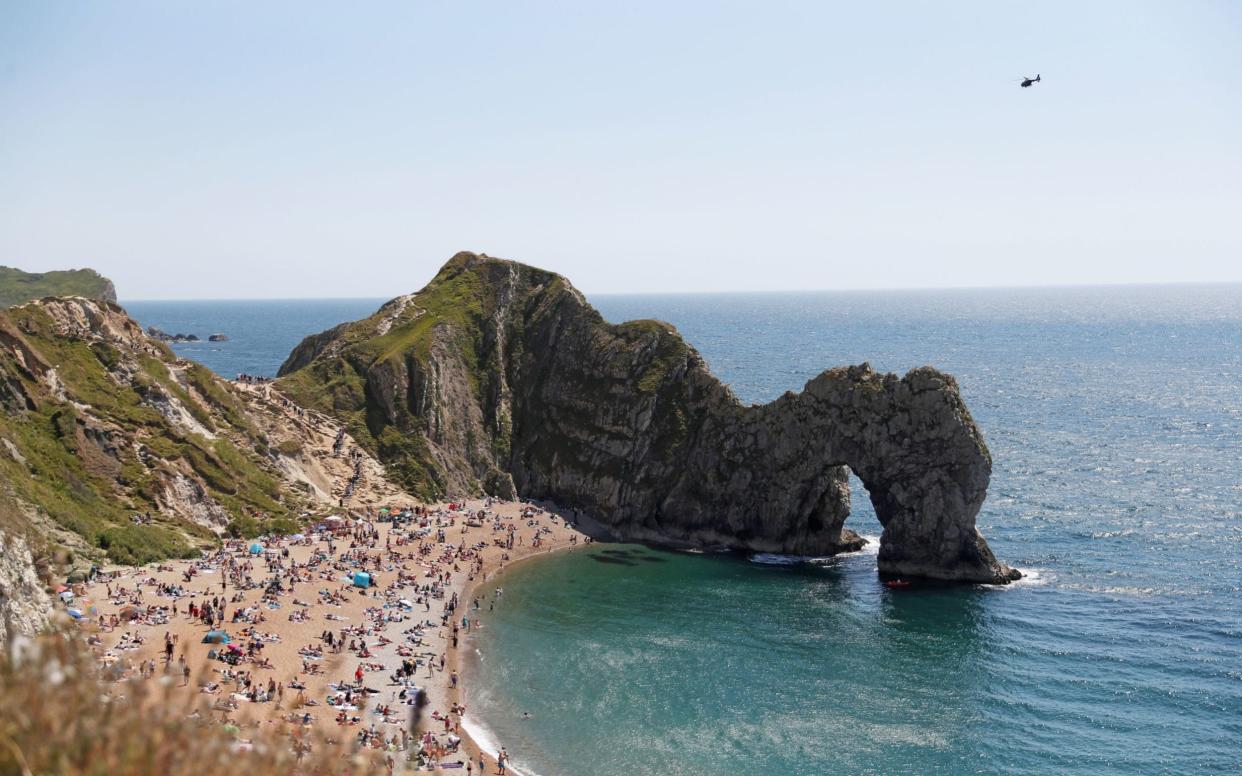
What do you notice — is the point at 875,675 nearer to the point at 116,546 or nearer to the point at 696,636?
the point at 696,636

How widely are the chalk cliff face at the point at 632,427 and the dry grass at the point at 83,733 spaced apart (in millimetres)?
70817

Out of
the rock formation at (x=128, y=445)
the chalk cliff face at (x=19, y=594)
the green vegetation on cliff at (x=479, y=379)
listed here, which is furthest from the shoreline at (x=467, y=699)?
the chalk cliff face at (x=19, y=594)

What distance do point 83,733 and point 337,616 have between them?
5332cm

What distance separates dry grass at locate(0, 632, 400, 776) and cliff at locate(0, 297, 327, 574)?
164ft

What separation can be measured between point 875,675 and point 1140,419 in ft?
353

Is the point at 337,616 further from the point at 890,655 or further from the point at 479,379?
the point at 479,379

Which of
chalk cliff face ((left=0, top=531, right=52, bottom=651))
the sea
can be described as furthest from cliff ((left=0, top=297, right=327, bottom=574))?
the sea

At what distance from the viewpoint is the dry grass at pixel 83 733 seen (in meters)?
10.1

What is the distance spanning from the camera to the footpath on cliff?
44969 mm

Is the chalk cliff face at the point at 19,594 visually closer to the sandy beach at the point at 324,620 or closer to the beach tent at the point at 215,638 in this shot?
the sandy beach at the point at 324,620

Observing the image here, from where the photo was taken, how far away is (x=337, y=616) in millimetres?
60781

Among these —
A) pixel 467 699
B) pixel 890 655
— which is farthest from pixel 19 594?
pixel 890 655

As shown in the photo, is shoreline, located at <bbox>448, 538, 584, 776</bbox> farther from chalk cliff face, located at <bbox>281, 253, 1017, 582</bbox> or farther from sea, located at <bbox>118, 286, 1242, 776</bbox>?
chalk cliff face, located at <bbox>281, 253, 1017, 582</bbox>

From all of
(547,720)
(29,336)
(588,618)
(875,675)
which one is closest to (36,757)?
(547,720)
